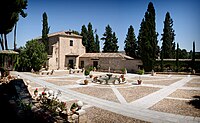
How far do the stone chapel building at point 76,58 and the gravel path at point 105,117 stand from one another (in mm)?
26750

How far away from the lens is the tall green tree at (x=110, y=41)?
4959 cm

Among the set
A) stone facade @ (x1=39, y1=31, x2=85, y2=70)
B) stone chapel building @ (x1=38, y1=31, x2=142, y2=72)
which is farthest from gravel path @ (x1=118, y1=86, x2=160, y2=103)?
stone facade @ (x1=39, y1=31, x2=85, y2=70)

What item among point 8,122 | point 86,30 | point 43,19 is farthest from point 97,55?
point 8,122

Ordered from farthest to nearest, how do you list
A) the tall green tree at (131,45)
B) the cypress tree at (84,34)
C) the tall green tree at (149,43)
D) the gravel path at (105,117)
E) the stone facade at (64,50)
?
the cypress tree at (84,34), the tall green tree at (131,45), the stone facade at (64,50), the tall green tree at (149,43), the gravel path at (105,117)

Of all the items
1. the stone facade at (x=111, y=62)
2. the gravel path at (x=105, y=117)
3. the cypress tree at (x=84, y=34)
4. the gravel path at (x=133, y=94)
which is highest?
the cypress tree at (x=84, y=34)

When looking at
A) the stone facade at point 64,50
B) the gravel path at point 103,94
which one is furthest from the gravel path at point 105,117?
the stone facade at point 64,50

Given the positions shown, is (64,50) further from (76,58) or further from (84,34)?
(84,34)

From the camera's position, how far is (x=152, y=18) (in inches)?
1302

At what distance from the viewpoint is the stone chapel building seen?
120ft

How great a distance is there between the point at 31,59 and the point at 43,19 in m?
13.8

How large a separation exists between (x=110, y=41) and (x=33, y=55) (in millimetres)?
25114

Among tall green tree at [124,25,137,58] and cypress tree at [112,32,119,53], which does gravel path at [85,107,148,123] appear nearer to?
tall green tree at [124,25,137,58]

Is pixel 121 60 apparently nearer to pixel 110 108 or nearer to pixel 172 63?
pixel 172 63

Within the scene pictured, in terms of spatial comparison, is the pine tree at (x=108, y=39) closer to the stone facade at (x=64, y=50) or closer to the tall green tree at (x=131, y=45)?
the tall green tree at (x=131, y=45)
